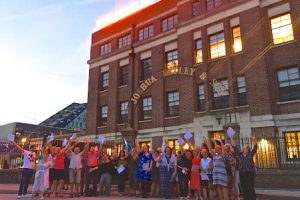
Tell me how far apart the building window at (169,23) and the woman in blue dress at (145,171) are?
51.5ft

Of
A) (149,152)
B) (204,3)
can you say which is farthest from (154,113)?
(149,152)

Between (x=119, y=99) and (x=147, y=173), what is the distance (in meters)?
15.9

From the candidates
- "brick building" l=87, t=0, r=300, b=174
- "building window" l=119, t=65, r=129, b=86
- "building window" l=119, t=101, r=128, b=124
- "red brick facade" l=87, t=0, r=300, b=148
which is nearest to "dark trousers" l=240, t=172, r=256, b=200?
"brick building" l=87, t=0, r=300, b=174

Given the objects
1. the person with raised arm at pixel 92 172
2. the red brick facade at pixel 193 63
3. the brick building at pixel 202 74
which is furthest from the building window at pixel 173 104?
the person with raised arm at pixel 92 172

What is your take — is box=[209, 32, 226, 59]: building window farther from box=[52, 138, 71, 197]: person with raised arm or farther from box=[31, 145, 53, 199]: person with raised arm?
box=[31, 145, 53, 199]: person with raised arm

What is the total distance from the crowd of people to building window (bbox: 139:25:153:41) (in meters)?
16.1

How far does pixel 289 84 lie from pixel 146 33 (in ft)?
44.2

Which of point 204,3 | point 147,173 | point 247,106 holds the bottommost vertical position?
point 147,173

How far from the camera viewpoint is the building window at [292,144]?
15.4 metres

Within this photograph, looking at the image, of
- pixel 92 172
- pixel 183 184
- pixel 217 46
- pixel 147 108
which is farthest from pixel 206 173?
pixel 147 108

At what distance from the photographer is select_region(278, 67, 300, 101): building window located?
1692cm

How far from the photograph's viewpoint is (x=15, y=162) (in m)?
19.3

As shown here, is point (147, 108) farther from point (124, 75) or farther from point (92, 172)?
point (92, 172)

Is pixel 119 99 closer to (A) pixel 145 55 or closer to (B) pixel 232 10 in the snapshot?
(A) pixel 145 55
